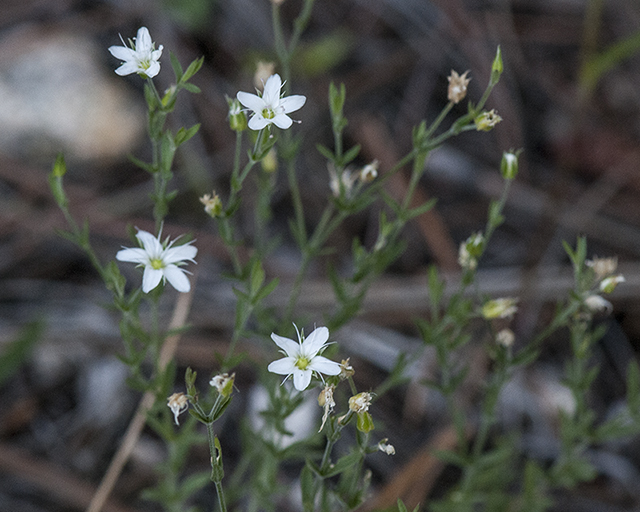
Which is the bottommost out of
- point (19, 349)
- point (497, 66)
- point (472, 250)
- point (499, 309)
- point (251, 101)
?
point (19, 349)

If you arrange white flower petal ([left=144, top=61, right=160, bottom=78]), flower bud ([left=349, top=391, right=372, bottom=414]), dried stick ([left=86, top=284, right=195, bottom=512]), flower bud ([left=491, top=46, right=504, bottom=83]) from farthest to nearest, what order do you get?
dried stick ([left=86, top=284, right=195, bottom=512])
flower bud ([left=491, top=46, right=504, bottom=83])
white flower petal ([left=144, top=61, right=160, bottom=78])
flower bud ([left=349, top=391, right=372, bottom=414])

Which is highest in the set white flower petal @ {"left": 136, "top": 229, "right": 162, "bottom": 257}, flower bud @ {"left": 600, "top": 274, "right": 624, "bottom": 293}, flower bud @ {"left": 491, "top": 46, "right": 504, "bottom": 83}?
flower bud @ {"left": 491, "top": 46, "right": 504, "bottom": 83}

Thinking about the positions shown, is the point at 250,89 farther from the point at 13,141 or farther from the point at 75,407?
the point at 75,407

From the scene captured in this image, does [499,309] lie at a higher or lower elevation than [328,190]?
lower

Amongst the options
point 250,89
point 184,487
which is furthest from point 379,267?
point 250,89

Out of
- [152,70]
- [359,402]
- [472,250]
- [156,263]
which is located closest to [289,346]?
[359,402]

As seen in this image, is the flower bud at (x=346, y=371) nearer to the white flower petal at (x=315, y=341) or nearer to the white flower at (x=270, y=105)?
the white flower petal at (x=315, y=341)

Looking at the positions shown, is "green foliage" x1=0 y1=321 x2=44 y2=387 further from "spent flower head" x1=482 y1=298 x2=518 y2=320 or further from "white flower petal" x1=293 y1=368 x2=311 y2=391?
"spent flower head" x1=482 y1=298 x2=518 y2=320

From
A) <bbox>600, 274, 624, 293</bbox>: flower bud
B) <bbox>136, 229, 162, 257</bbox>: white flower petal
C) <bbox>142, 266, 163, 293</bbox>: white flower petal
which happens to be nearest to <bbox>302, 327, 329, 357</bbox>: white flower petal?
<bbox>142, 266, 163, 293</bbox>: white flower petal

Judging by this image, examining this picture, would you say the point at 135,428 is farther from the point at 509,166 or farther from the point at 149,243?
the point at 509,166
